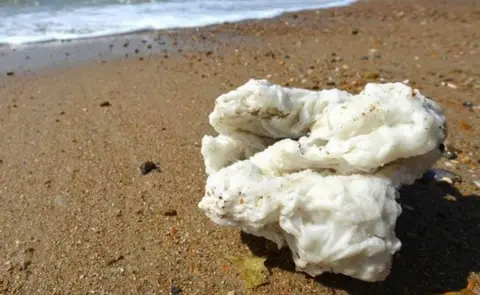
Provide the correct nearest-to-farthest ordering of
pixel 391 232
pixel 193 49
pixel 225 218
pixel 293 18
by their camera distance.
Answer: pixel 391 232
pixel 225 218
pixel 193 49
pixel 293 18

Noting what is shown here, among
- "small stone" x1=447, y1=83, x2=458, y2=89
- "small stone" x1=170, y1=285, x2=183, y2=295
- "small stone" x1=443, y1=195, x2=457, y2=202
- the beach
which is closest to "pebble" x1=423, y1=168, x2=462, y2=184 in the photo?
the beach

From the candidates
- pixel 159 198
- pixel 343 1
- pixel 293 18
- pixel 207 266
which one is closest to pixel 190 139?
pixel 159 198

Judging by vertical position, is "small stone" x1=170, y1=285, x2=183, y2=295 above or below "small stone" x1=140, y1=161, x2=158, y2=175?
above

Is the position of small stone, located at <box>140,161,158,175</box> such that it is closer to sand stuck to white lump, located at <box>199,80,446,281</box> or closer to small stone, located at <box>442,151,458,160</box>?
sand stuck to white lump, located at <box>199,80,446,281</box>

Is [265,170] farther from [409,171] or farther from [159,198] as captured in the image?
[159,198]

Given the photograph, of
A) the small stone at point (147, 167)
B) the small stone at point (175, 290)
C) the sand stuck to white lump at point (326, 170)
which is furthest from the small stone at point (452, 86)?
the small stone at point (175, 290)

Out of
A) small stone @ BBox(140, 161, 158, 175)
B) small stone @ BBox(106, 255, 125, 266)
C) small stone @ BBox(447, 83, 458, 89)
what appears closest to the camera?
small stone @ BBox(106, 255, 125, 266)

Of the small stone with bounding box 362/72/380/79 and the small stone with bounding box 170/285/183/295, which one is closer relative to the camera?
the small stone with bounding box 170/285/183/295

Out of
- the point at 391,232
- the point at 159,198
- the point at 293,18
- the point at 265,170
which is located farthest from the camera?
the point at 293,18

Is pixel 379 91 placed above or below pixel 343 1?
above
